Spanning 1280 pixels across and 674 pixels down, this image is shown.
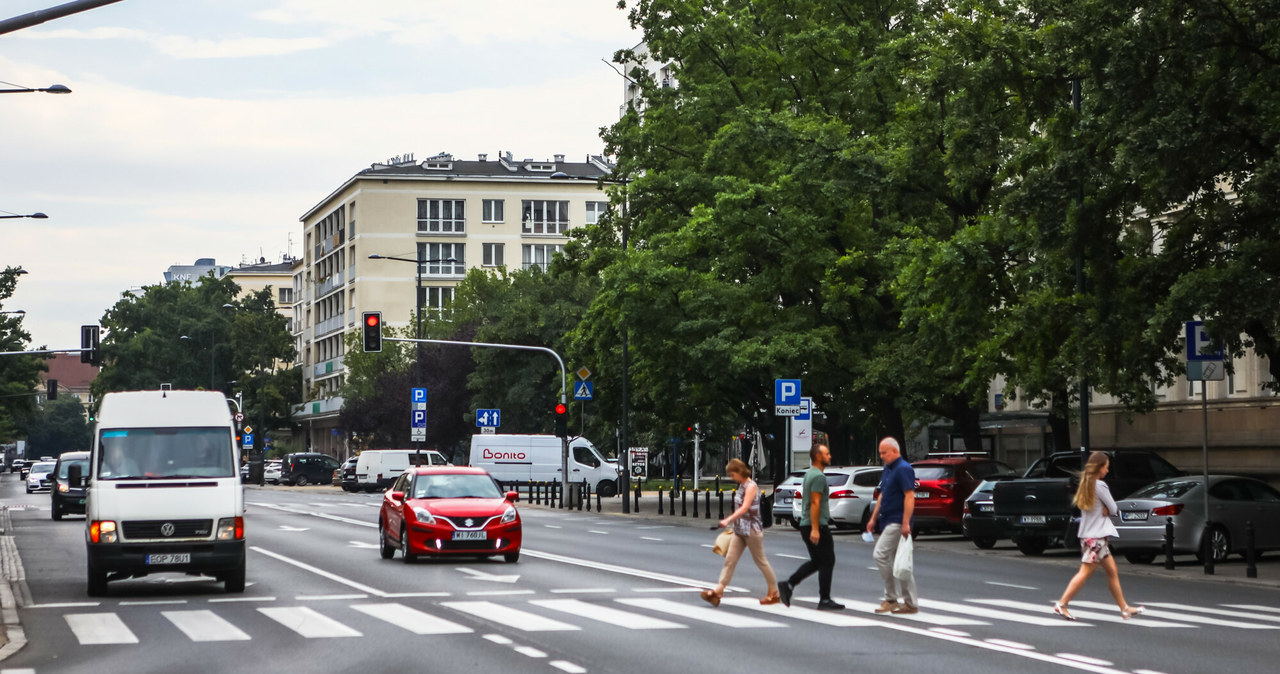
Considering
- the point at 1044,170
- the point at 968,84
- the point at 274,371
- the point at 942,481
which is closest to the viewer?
the point at 1044,170

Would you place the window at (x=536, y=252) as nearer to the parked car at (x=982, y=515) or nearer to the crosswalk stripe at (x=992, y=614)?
the parked car at (x=982, y=515)

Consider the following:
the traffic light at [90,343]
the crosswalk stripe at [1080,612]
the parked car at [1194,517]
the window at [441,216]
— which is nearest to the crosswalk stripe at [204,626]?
the crosswalk stripe at [1080,612]

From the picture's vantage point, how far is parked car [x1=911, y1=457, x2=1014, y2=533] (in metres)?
34.0

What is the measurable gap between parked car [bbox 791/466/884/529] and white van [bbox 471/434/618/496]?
31.7 m

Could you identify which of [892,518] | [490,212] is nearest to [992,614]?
Answer: [892,518]

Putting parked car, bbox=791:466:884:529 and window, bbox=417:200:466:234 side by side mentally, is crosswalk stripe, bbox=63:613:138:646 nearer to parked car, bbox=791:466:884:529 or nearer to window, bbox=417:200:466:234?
parked car, bbox=791:466:884:529

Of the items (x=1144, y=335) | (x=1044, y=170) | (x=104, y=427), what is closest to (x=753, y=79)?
(x=1044, y=170)

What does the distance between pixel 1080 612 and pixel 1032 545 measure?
12.2 meters

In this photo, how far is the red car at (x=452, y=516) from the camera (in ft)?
82.3

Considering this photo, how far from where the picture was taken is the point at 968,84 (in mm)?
27797

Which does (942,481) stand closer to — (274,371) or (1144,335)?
(1144,335)

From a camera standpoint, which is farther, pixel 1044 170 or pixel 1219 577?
pixel 1044 170

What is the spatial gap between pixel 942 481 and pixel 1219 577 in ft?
36.3

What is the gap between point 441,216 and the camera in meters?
121
